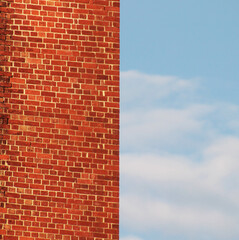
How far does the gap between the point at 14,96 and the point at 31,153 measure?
71 centimetres

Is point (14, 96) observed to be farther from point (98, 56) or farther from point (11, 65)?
point (98, 56)

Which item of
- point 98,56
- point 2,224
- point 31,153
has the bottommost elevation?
point 2,224

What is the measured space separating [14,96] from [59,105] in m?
0.53

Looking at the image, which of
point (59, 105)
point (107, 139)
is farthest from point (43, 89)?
point (107, 139)

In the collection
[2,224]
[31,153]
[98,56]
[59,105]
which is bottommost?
[2,224]

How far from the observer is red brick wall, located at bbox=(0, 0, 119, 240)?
9.25 meters

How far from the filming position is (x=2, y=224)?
9.11 m

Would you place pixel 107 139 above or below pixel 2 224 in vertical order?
above

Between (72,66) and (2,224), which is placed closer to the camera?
(2,224)

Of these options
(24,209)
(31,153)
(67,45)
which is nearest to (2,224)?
(24,209)

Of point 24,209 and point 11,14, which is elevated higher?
point 11,14

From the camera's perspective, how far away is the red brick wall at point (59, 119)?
9.25m

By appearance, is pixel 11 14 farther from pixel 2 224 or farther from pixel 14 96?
pixel 2 224

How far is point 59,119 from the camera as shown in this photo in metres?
9.59
